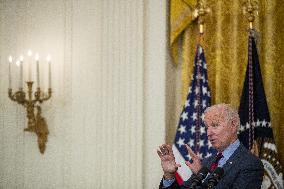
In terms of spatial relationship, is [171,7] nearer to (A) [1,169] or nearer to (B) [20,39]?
(B) [20,39]

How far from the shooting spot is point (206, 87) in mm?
4750

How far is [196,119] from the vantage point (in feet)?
15.4

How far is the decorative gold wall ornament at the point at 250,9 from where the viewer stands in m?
4.57

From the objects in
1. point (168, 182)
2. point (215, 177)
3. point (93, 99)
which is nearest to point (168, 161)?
point (168, 182)

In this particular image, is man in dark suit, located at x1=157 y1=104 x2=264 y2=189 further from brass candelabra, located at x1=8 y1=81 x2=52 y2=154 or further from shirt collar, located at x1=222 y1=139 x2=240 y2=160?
brass candelabra, located at x1=8 y1=81 x2=52 y2=154

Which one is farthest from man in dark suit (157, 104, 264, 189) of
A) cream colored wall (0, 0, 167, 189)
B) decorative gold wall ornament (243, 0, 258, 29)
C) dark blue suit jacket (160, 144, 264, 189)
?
decorative gold wall ornament (243, 0, 258, 29)

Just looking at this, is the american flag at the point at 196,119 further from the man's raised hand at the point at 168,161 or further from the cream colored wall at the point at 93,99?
the man's raised hand at the point at 168,161

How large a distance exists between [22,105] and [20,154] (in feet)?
1.86

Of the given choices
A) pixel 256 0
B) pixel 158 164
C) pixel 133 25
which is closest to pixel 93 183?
pixel 158 164

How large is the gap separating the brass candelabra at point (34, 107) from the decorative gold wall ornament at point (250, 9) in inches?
90.2

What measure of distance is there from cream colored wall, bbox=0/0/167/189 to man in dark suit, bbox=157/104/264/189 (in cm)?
183

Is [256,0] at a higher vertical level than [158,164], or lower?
higher

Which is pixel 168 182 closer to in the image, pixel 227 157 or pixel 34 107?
pixel 227 157

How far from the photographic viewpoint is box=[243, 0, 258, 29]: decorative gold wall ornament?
15.0 feet
